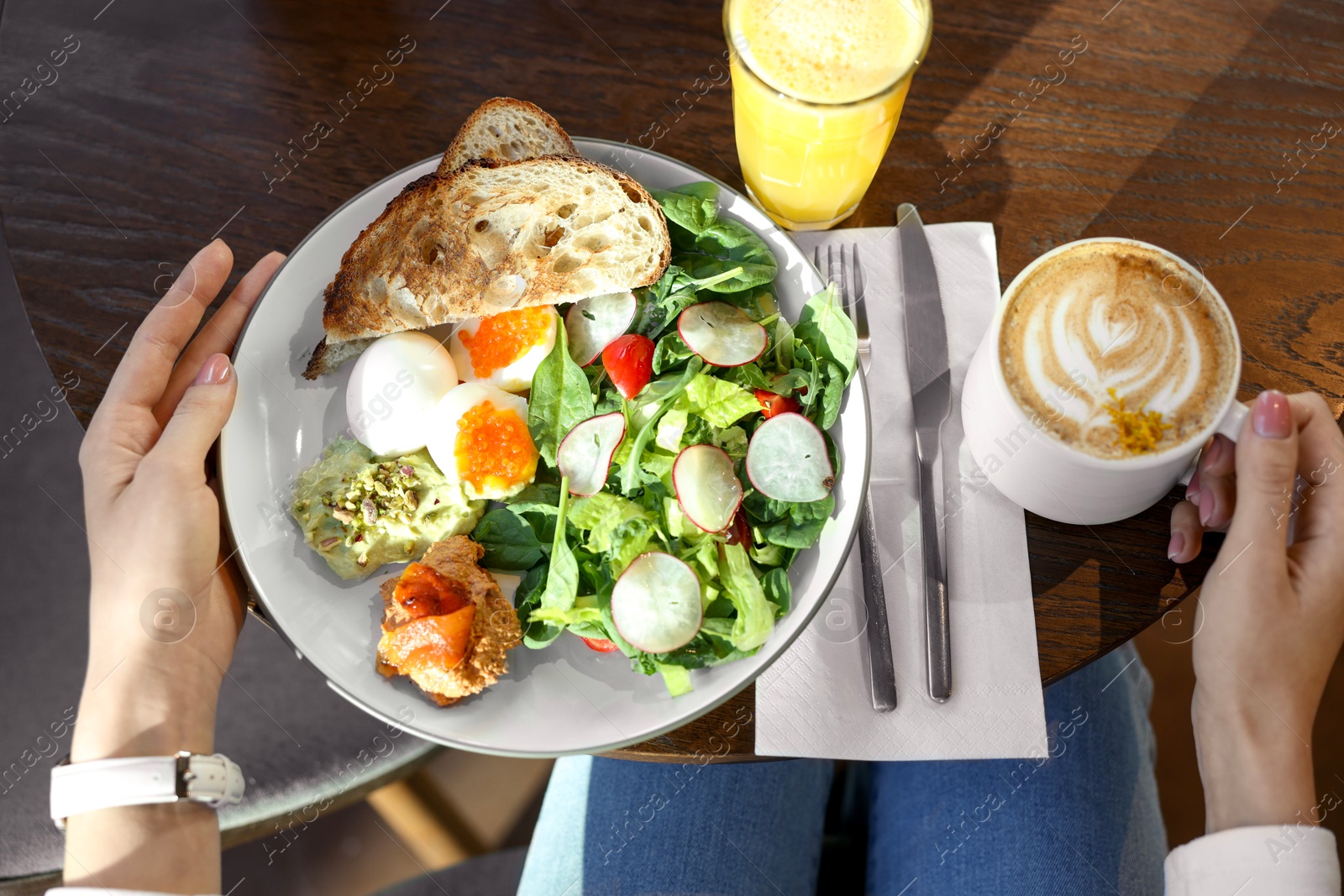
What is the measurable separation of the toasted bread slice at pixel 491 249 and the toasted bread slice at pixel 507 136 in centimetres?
5

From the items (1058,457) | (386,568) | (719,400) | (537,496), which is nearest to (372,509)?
(386,568)

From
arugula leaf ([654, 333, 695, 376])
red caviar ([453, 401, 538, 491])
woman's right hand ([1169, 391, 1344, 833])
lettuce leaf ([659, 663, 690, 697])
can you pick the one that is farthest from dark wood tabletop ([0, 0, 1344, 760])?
lettuce leaf ([659, 663, 690, 697])

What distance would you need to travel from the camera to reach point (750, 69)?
96 centimetres

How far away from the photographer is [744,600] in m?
0.94

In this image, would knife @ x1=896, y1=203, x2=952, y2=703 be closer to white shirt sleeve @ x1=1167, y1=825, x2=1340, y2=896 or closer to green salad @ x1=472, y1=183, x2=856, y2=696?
green salad @ x1=472, y1=183, x2=856, y2=696

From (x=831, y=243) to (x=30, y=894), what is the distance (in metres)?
1.48

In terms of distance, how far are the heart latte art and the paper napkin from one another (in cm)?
19

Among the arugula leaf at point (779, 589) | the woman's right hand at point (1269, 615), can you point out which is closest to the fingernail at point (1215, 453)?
the woman's right hand at point (1269, 615)

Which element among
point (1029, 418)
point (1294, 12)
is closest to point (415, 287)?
point (1029, 418)

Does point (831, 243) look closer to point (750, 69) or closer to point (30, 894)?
point (750, 69)

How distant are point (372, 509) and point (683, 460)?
1.23ft

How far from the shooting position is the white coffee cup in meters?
0.83

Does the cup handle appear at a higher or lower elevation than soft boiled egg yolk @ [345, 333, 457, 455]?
lower

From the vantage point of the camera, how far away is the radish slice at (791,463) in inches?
37.1
